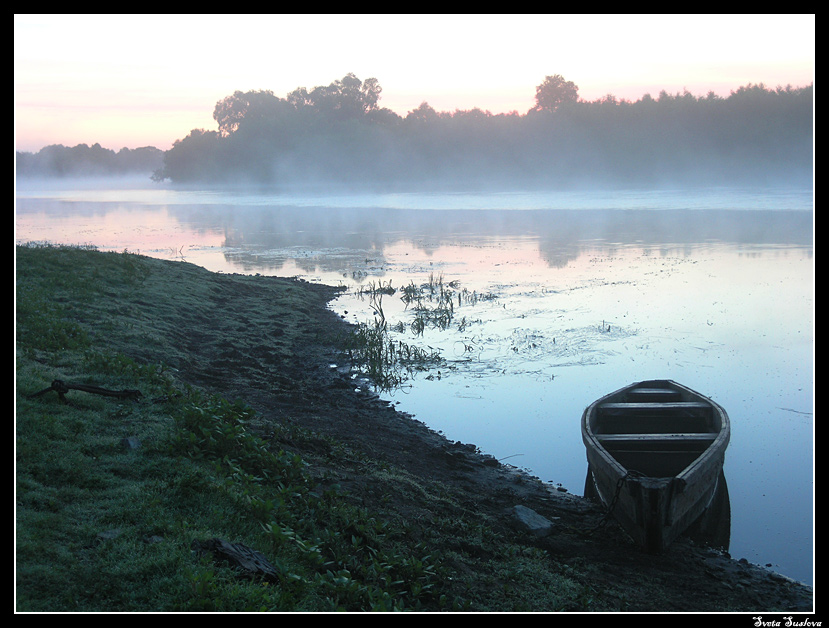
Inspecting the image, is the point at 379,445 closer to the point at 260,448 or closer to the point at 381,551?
the point at 260,448

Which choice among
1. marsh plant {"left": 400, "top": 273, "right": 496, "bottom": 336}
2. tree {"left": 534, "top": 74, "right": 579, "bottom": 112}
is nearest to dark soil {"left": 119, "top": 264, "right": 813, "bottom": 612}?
marsh plant {"left": 400, "top": 273, "right": 496, "bottom": 336}

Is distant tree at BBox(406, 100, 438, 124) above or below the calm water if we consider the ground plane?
above

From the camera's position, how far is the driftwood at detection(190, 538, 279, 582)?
15.6 feet

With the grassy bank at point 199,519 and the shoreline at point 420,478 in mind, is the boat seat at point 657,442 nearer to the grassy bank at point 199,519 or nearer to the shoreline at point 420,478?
the shoreline at point 420,478

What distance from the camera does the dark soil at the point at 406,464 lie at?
613 cm

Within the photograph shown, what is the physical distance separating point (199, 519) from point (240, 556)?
2.30 feet

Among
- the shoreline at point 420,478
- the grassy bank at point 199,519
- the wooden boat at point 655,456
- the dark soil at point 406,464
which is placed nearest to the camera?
the grassy bank at point 199,519

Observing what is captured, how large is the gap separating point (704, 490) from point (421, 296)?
12.7 metres

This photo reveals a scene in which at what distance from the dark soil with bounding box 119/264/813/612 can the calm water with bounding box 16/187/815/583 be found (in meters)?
0.70

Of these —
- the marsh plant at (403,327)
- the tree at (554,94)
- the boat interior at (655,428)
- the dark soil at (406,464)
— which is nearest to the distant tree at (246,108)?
the tree at (554,94)

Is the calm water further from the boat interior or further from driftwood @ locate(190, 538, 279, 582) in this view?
driftwood @ locate(190, 538, 279, 582)

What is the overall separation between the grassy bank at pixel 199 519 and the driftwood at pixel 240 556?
6 cm

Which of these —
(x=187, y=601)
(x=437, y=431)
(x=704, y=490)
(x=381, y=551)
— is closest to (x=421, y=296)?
(x=437, y=431)
